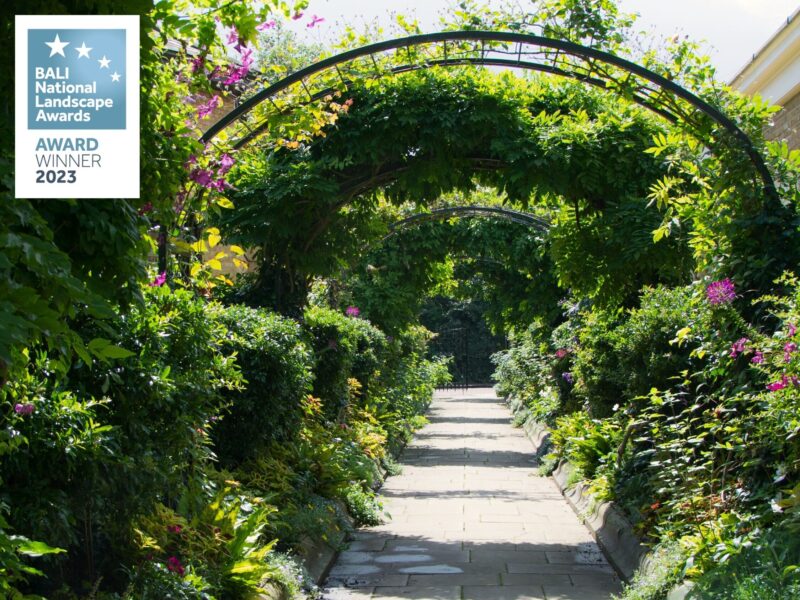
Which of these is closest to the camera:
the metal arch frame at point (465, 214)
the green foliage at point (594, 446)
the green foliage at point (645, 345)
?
the green foliage at point (645, 345)

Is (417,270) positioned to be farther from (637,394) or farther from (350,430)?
(637,394)

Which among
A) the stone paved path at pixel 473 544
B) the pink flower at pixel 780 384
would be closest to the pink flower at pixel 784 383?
the pink flower at pixel 780 384

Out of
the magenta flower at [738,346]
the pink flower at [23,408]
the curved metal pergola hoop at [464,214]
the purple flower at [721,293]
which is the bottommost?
the pink flower at [23,408]

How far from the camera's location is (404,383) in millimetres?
18672

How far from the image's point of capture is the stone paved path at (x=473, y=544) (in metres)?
6.68

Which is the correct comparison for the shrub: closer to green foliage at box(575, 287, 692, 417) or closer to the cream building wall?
green foliage at box(575, 287, 692, 417)

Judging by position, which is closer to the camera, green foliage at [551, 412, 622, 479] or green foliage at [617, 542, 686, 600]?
green foliage at [617, 542, 686, 600]

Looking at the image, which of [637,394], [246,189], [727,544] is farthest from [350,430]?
[727,544]

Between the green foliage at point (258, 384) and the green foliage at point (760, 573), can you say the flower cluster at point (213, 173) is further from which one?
the green foliage at point (760, 573)

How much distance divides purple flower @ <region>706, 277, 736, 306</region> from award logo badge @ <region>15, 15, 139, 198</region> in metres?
3.98

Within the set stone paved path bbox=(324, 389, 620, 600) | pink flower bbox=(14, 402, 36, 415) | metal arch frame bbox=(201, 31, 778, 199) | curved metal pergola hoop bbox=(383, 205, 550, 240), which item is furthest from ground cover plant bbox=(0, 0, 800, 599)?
curved metal pergola hoop bbox=(383, 205, 550, 240)

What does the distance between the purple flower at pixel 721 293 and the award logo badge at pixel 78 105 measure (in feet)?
13.1

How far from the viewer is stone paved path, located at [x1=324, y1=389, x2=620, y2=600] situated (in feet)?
21.9

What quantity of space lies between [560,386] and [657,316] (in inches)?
262
